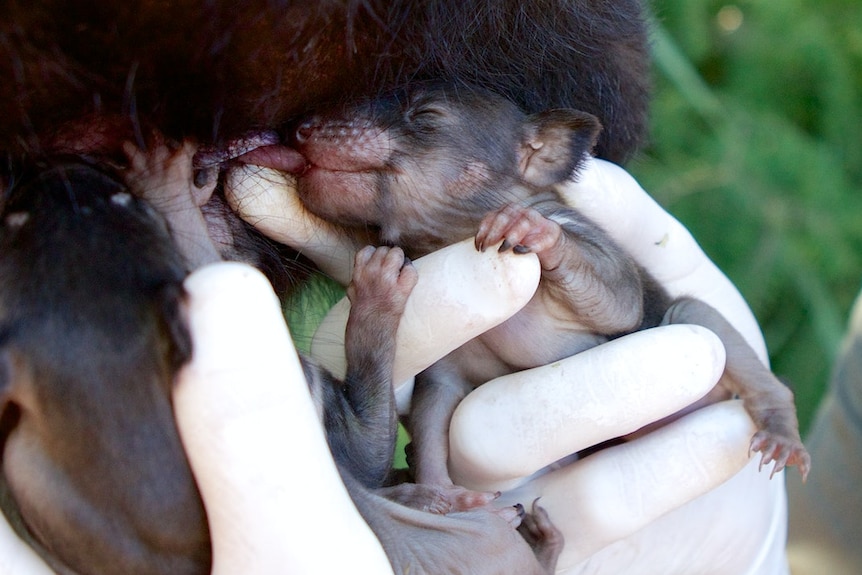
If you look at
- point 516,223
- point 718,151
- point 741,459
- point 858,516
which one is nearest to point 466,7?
point 516,223

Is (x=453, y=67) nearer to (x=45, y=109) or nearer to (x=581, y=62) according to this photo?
(x=581, y=62)

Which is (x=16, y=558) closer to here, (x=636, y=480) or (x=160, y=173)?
(x=160, y=173)

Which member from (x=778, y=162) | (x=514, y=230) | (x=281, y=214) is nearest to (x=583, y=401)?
(x=514, y=230)

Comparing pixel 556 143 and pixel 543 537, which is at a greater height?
pixel 556 143

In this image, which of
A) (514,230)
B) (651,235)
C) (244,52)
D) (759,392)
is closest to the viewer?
(244,52)

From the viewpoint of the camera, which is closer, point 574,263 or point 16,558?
point 16,558

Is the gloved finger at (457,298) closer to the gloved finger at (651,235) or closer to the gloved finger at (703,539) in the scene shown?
the gloved finger at (651,235)

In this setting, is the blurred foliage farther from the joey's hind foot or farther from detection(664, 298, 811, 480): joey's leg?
the joey's hind foot
